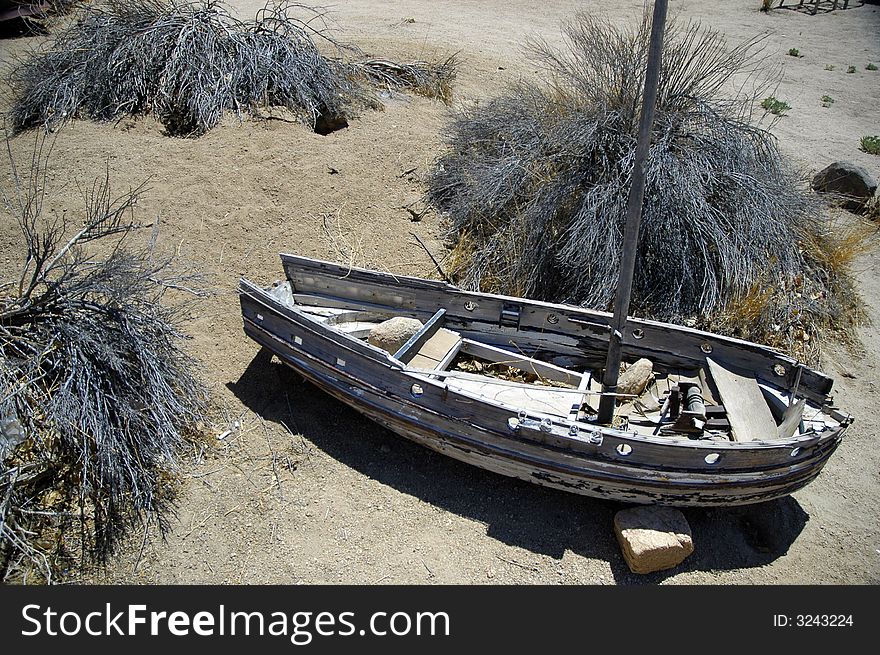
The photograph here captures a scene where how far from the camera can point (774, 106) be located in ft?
36.9

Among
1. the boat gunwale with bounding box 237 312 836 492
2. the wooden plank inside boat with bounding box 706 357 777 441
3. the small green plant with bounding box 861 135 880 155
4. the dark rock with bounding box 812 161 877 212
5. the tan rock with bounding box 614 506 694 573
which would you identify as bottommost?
the tan rock with bounding box 614 506 694 573

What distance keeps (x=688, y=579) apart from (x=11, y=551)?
4.39 metres

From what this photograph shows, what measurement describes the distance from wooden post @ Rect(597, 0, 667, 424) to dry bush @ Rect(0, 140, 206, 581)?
3075mm

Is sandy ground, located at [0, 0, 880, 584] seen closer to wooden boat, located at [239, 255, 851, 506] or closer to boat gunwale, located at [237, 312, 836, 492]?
wooden boat, located at [239, 255, 851, 506]

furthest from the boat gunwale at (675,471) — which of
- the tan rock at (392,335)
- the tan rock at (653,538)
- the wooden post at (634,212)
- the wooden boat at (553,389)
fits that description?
the tan rock at (392,335)

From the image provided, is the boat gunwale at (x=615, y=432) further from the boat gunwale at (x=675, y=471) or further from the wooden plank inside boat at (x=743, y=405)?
the wooden plank inside boat at (x=743, y=405)

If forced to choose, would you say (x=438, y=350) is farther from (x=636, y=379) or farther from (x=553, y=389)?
(x=636, y=379)

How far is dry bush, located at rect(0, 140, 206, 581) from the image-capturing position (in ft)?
15.3

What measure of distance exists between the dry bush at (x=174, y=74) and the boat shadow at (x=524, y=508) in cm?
449

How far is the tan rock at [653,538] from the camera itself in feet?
15.2

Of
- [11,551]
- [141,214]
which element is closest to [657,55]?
[11,551]

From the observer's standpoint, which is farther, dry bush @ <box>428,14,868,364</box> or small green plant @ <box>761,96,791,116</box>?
small green plant @ <box>761,96,791,116</box>

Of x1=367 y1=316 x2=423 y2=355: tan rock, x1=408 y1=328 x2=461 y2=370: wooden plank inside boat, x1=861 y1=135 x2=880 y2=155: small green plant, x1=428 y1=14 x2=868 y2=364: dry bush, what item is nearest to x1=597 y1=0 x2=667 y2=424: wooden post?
x1=408 y1=328 x2=461 y2=370: wooden plank inside boat

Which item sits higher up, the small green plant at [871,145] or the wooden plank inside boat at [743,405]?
the small green plant at [871,145]
